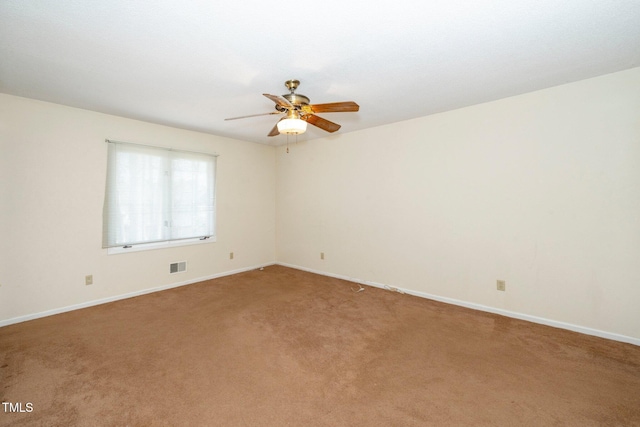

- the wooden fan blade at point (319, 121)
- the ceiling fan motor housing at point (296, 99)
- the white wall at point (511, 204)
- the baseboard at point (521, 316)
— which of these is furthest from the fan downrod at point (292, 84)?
the baseboard at point (521, 316)

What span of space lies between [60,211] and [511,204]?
202 inches

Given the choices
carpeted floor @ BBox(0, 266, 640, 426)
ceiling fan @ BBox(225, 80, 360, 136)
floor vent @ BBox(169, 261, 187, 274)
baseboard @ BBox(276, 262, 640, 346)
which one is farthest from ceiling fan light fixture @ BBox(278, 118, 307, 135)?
floor vent @ BBox(169, 261, 187, 274)

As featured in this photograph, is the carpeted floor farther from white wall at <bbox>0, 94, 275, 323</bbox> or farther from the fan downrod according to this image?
the fan downrod

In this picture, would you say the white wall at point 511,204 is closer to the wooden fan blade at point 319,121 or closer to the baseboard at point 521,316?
the baseboard at point 521,316

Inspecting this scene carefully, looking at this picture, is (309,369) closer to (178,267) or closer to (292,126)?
(292,126)

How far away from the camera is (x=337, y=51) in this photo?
2.03 m

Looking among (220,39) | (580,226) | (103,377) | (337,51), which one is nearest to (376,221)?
(580,226)

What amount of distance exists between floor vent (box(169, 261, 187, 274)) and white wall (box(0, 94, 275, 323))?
0.21ft

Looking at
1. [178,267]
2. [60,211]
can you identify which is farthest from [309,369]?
[60,211]

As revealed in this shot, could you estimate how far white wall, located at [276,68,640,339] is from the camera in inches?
97.7

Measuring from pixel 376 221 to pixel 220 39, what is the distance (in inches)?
120

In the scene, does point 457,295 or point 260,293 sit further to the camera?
point 260,293

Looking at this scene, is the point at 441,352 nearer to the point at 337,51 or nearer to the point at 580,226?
the point at 580,226

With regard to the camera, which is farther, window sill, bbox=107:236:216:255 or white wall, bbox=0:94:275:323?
window sill, bbox=107:236:216:255
